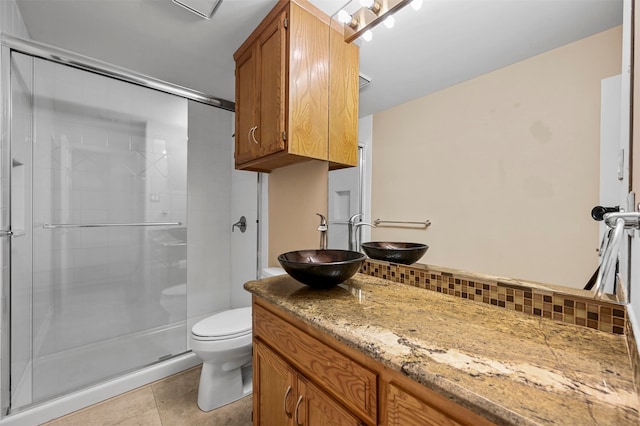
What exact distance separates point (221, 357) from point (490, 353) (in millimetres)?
→ 1480

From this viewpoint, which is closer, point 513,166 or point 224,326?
point 513,166

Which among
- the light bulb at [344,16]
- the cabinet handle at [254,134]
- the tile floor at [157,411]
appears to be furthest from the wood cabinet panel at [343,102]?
the tile floor at [157,411]

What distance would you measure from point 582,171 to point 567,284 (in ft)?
1.09

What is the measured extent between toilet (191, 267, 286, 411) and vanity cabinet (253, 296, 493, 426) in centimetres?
50

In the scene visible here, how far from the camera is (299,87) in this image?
135 cm

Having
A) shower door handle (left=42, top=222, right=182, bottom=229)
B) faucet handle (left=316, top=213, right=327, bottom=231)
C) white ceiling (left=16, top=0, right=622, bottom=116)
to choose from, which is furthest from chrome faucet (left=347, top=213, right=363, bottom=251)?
shower door handle (left=42, top=222, right=182, bottom=229)

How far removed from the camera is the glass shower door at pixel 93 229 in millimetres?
1841

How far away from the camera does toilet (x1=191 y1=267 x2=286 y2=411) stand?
1543 millimetres

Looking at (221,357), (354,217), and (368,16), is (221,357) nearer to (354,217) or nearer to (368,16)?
(354,217)

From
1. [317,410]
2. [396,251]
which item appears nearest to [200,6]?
[396,251]

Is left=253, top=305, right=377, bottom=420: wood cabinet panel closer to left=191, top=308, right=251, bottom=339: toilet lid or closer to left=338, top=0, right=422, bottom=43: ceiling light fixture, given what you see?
left=191, top=308, right=251, bottom=339: toilet lid

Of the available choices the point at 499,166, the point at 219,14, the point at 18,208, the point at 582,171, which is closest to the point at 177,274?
the point at 18,208

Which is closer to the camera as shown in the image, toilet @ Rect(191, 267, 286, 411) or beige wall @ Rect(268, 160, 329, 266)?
toilet @ Rect(191, 267, 286, 411)

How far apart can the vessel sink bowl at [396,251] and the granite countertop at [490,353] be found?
19cm
